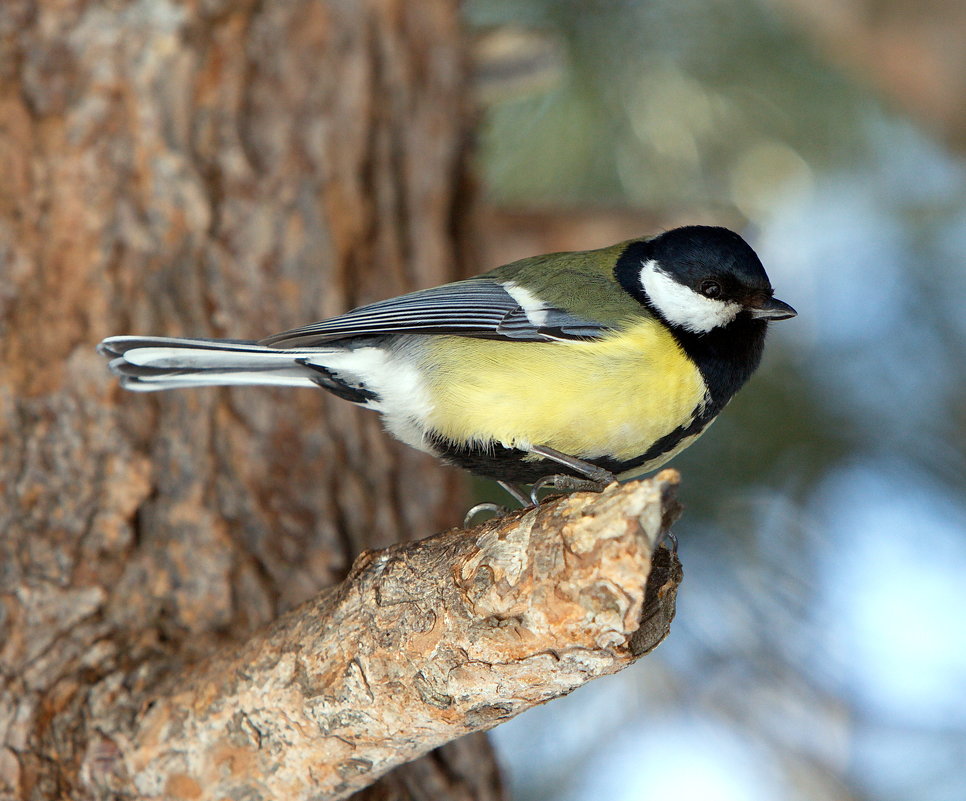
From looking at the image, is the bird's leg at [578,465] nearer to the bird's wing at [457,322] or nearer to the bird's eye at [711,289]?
the bird's wing at [457,322]

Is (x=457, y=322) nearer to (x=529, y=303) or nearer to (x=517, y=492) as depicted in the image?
(x=529, y=303)

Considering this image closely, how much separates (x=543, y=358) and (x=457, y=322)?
183 millimetres

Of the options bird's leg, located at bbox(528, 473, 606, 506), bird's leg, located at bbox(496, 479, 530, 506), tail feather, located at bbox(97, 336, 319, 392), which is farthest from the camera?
bird's leg, located at bbox(496, 479, 530, 506)

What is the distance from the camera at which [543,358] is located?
1.58m

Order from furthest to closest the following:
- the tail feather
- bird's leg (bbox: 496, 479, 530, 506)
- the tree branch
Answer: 1. bird's leg (bbox: 496, 479, 530, 506)
2. the tail feather
3. the tree branch

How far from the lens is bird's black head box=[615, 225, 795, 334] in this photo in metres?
1.67

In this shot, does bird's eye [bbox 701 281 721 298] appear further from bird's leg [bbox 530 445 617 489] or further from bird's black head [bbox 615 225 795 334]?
bird's leg [bbox 530 445 617 489]

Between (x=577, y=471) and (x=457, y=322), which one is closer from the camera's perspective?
(x=577, y=471)

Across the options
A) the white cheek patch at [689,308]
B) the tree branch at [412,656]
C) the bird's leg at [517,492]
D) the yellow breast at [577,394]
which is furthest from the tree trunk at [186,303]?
the white cheek patch at [689,308]

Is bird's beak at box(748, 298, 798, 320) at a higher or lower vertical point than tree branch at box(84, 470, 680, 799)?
higher

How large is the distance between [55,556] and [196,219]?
2.50 ft

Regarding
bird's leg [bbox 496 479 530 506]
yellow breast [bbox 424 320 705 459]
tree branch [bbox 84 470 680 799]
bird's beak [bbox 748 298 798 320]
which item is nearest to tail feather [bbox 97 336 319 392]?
yellow breast [bbox 424 320 705 459]

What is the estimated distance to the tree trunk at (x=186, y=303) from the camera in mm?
1584

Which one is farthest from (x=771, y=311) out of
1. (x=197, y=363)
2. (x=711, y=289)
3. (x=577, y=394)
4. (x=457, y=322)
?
(x=197, y=363)
